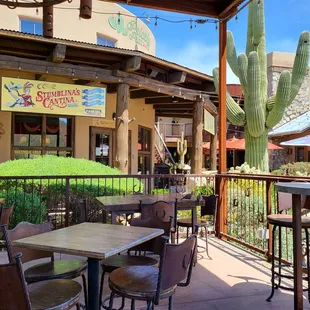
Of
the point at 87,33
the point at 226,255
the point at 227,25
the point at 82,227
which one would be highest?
the point at 87,33

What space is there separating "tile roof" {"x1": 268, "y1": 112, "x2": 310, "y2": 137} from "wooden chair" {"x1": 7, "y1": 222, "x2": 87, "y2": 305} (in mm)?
16733

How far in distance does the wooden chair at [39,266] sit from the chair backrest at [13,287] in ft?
2.49

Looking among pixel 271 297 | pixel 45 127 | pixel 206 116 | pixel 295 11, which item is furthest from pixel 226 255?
pixel 295 11

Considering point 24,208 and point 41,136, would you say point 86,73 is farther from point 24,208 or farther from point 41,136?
point 24,208

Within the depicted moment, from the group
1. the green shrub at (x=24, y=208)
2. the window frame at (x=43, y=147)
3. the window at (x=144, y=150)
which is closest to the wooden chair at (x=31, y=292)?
the green shrub at (x=24, y=208)

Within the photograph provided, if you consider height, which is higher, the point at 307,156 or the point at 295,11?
the point at 295,11

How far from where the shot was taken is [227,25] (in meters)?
6.05

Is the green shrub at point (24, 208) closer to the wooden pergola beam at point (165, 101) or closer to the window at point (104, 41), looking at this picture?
the wooden pergola beam at point (165, 101)

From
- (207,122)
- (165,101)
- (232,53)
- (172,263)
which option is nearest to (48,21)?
(172,263)

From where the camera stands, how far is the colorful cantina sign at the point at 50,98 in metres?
7.09

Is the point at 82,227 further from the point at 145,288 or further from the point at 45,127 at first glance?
the point at 45,127

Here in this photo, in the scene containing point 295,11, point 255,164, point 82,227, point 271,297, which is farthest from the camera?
point 295,11

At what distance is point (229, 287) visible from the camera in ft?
12.2

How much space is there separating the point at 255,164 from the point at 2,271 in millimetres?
10811
